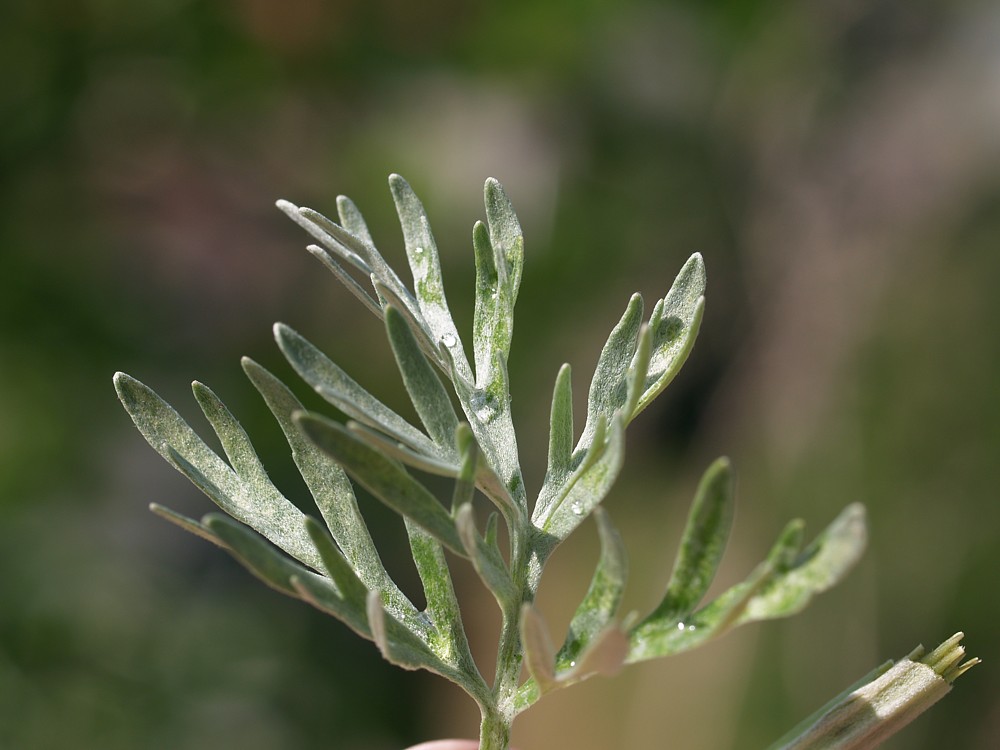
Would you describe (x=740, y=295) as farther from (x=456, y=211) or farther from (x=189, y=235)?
(x=189, y=235)

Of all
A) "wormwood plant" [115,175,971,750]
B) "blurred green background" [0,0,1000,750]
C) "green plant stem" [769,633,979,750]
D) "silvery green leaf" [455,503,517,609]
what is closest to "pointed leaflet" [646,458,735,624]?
"wormwood plant" [115,175,971,750]

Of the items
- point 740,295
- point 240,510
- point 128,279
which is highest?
point 240,510

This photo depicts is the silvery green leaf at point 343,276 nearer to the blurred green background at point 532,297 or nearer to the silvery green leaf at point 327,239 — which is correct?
the silvery green leaf at point 327,239

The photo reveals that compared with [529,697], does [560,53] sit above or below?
above

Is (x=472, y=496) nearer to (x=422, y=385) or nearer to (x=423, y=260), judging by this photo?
(x=422, y=385)

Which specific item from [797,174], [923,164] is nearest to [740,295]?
[797,174]

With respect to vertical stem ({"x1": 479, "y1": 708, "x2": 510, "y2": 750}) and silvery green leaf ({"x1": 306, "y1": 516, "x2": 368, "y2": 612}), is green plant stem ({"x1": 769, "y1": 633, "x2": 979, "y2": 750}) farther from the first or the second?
silvery green leaf ({"x1": 306, "y1": 516, "x2": 368, "y2": 612})
